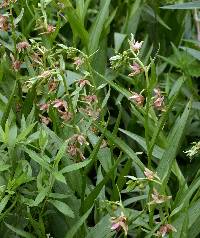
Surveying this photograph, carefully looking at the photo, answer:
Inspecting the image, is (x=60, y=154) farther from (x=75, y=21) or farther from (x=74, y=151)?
(x=75, y=21)

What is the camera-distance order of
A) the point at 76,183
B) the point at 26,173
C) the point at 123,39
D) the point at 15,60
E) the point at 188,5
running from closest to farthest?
the point at 26,173, the point at 76,183, the point at 15,60, the point at 188,5, the point at 123,39

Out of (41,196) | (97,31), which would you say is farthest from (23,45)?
(41,196)

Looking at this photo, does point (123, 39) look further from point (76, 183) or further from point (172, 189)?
point (76, 183)

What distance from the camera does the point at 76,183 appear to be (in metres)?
1.47

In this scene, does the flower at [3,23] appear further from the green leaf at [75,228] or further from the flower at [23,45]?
the green leaf at [75,228]

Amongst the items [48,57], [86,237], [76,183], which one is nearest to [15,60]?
[48,57]

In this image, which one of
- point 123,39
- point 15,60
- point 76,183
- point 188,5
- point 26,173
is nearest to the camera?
point 26,173

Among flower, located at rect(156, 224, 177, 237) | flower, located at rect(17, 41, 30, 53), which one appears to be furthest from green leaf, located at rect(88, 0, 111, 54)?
flower, located at rect(156, 224, 177, 237)

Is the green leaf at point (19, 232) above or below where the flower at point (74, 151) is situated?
below

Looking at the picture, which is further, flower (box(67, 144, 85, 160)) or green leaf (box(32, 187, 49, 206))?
flower (box(67, 144, 85, 160))

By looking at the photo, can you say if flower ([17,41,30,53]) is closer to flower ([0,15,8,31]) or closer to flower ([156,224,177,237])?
flower ([0,15,8,31])

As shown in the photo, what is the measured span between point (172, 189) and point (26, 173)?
567 millimetres

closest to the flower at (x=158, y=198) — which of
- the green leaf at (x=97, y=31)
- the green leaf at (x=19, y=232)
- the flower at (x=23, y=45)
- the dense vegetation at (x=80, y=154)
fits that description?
the dense vegetation at (x=80, y=154)

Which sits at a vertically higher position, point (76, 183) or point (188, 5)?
point (188, 5)
